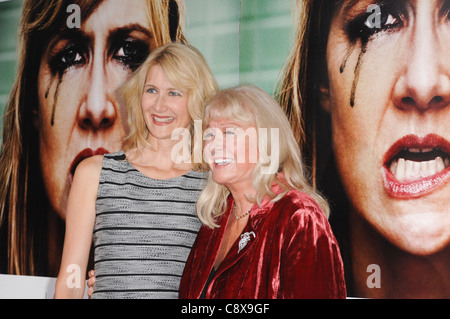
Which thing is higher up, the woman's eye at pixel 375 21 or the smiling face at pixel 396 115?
the woman's eye at pixel 375 21

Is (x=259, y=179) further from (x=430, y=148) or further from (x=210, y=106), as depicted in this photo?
(x=430, y=148)

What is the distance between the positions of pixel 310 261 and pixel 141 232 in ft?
2.25

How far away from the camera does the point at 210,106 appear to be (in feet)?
5.45

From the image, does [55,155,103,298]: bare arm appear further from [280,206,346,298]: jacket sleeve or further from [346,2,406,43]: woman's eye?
[346,2,406,43]: woman's eye

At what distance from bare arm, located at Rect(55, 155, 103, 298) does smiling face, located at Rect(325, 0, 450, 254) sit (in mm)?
1132

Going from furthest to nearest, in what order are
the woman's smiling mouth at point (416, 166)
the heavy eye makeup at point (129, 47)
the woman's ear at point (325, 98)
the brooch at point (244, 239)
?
the heavy eye makeup at point (129, 47)
the woman's ear at point (325, 98)
the woman's smiling mouth at point (416, 166)
the brooch at point (244, 239)

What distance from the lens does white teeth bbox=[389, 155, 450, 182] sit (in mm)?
2035

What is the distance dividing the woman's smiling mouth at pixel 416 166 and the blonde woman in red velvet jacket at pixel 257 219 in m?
0.63

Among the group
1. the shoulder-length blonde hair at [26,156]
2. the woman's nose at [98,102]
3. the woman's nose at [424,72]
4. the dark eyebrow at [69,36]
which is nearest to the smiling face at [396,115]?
the woman's nose at [424,72]

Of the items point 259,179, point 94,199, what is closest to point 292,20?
point 259,179

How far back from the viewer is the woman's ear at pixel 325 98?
2252 mm
